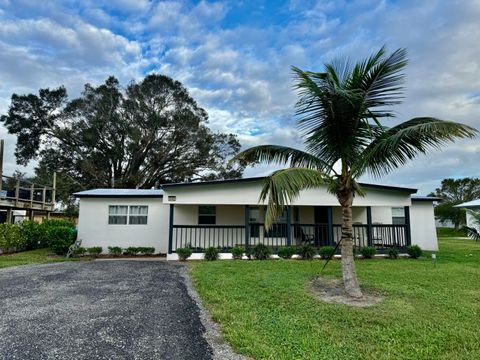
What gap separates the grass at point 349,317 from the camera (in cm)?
382

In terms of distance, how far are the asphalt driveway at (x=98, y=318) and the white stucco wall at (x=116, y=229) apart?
553cm

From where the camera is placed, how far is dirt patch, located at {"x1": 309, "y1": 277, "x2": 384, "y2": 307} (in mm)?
5938

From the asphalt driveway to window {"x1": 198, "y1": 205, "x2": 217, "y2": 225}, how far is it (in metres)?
6.31

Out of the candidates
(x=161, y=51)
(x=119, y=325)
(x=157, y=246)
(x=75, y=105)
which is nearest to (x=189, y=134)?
(x=75, y=105)

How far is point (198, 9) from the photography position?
11.9 meters

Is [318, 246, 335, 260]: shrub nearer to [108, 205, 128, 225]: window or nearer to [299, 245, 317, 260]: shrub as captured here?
[299, 245, 317, 260]: shrub

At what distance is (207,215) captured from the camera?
1505cm

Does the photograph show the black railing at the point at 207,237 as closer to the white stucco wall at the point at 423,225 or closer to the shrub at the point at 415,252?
the shrub at the point at 415,252

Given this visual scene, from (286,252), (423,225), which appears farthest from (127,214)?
(423,225)

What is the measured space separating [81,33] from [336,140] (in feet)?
45.7

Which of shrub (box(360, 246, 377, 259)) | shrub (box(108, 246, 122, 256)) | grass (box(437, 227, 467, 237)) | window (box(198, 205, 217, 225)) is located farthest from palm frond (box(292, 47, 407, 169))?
grass (box(437, 227, 467, 237))

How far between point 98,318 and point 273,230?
10.2 meters

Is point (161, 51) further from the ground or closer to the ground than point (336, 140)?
further from the ground

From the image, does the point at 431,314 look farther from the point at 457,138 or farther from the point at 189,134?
the point at 189,134
